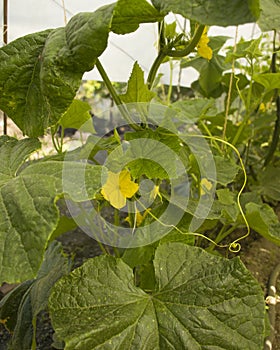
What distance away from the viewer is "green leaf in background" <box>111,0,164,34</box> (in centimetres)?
69

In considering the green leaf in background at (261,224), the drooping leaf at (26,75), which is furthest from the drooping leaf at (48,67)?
the green leaf in background at (261,224)

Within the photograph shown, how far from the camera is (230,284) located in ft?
2.66

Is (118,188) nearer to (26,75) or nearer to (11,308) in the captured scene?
(26,75)

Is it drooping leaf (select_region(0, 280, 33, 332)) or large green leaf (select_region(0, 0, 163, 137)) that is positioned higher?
large green leaf (select_region(0, 0, 163, 137))

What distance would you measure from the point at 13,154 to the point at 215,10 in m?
0.42

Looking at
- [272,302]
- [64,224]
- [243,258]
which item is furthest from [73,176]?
[243,258]

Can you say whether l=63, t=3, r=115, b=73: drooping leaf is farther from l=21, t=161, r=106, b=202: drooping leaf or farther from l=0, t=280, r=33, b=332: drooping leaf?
l=0, t=280, r=33, b=332: drooping leaf

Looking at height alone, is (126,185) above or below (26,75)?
below

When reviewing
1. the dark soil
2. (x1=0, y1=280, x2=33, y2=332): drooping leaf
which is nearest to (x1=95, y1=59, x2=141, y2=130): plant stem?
(x1=0, y1=280, x2=33, y2=332): drooping leaf

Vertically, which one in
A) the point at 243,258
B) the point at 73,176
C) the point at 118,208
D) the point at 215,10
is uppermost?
the point at 215,10

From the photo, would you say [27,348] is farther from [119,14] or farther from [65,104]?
[119,14]

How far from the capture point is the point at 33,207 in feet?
2.16

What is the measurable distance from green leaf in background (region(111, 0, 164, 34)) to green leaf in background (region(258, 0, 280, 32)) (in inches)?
5.9

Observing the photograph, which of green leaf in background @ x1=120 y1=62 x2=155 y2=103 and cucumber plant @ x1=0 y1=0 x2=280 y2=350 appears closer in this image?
cucumber plant @ x1=0 y1=0 x2=280 y2=350
